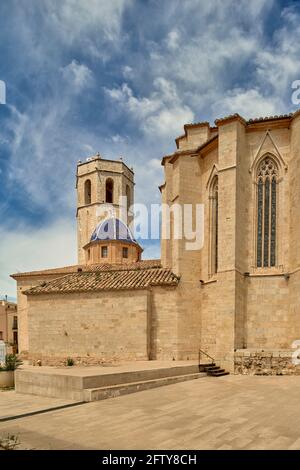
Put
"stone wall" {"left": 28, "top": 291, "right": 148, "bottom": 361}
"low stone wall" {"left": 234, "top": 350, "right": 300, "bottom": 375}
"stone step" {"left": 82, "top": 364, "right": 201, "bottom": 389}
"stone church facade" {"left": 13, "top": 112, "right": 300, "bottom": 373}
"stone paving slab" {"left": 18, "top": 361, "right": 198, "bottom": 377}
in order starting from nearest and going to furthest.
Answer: "stone step" {"left": 82, "top": 364, "right": 201, "bottom": 389}
"stone paving slab" {"left": 18, "top": 361, "right": 198, "bottom": 377}
"low stone wall" {"left": 234, "top": 350, "right": 300, "bottom": 375}
"stone church facade" {"left": 13, "top": 112, "right": 300, "bottom": 373}
"stone wall" {"left": 28, "top": 291, "right": 148, "bottom": 361}

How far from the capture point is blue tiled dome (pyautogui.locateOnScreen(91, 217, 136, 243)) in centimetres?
2881

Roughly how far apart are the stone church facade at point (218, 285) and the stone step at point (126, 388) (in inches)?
134

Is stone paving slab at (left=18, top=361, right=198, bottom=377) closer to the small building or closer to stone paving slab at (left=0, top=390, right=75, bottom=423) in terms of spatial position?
stone paving slab at (left=0, top=390, right=75, bottom=423)

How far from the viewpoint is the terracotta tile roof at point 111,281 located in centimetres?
1632

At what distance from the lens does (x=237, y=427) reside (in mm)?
6199

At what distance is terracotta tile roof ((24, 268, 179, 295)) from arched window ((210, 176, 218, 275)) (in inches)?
78.6

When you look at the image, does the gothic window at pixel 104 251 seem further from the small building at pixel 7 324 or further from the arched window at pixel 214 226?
the small building at pixel 7 324

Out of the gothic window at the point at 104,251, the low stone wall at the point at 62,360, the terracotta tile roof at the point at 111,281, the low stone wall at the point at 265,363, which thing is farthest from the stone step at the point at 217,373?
the gothic window at the point at 104,251

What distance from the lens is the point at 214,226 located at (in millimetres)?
16953

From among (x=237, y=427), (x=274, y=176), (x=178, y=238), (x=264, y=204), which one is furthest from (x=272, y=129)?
(x=237, y=427)

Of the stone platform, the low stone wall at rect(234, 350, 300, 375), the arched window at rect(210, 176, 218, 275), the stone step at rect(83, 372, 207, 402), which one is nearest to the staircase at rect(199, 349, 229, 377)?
the low stone wall at rect(234, 350, 300, 375)

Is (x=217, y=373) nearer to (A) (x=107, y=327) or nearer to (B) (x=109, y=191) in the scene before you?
(A) (x=107, y=327)

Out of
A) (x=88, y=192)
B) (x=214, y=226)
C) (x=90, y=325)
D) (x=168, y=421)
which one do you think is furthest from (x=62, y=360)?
(x=88, y=192)

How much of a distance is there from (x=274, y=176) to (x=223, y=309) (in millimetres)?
6620
